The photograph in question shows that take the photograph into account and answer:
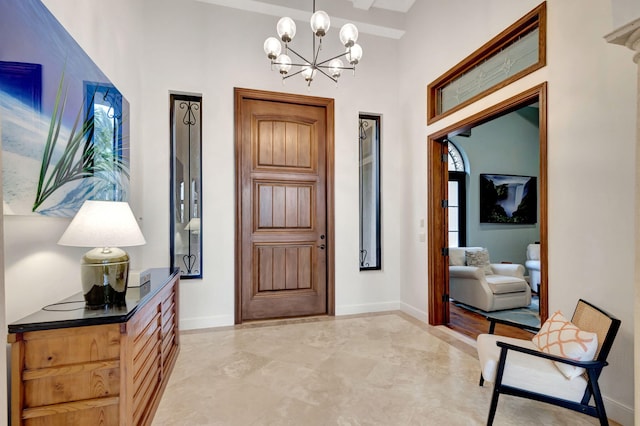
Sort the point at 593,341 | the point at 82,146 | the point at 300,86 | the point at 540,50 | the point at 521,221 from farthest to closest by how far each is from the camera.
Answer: the point at 521,221 → the point at 300,86 → the point at 540,50 → the point at 82,146 → the point at 593,341

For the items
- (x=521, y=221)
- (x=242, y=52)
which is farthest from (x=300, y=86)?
(x=521, y=221)

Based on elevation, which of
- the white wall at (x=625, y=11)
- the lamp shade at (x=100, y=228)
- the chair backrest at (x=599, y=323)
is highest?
the white wall at (x=625, y=11)

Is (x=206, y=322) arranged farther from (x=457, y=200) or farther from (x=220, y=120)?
(x=457, y=200)

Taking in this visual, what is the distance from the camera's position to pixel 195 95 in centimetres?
393

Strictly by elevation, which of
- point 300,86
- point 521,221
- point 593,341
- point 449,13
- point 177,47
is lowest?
point 593,341

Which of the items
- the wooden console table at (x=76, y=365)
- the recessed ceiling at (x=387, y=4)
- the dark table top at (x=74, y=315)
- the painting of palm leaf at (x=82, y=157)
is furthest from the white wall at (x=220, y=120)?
the wooden console table at (x=76, y=365)

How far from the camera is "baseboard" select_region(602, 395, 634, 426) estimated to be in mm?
2014

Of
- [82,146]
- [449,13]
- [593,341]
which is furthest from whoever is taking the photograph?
[449,13]

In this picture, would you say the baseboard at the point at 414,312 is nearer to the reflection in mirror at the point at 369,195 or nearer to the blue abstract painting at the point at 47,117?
the reflection in mirror at the point at 369,195

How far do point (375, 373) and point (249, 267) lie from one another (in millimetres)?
2039

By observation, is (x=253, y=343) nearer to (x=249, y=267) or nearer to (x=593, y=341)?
(x=249, y=267)

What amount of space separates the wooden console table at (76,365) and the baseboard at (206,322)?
1.98 meters

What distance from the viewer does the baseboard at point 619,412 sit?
2014mm

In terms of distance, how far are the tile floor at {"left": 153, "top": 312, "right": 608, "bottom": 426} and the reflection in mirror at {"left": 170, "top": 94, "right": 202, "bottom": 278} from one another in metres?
0.93
